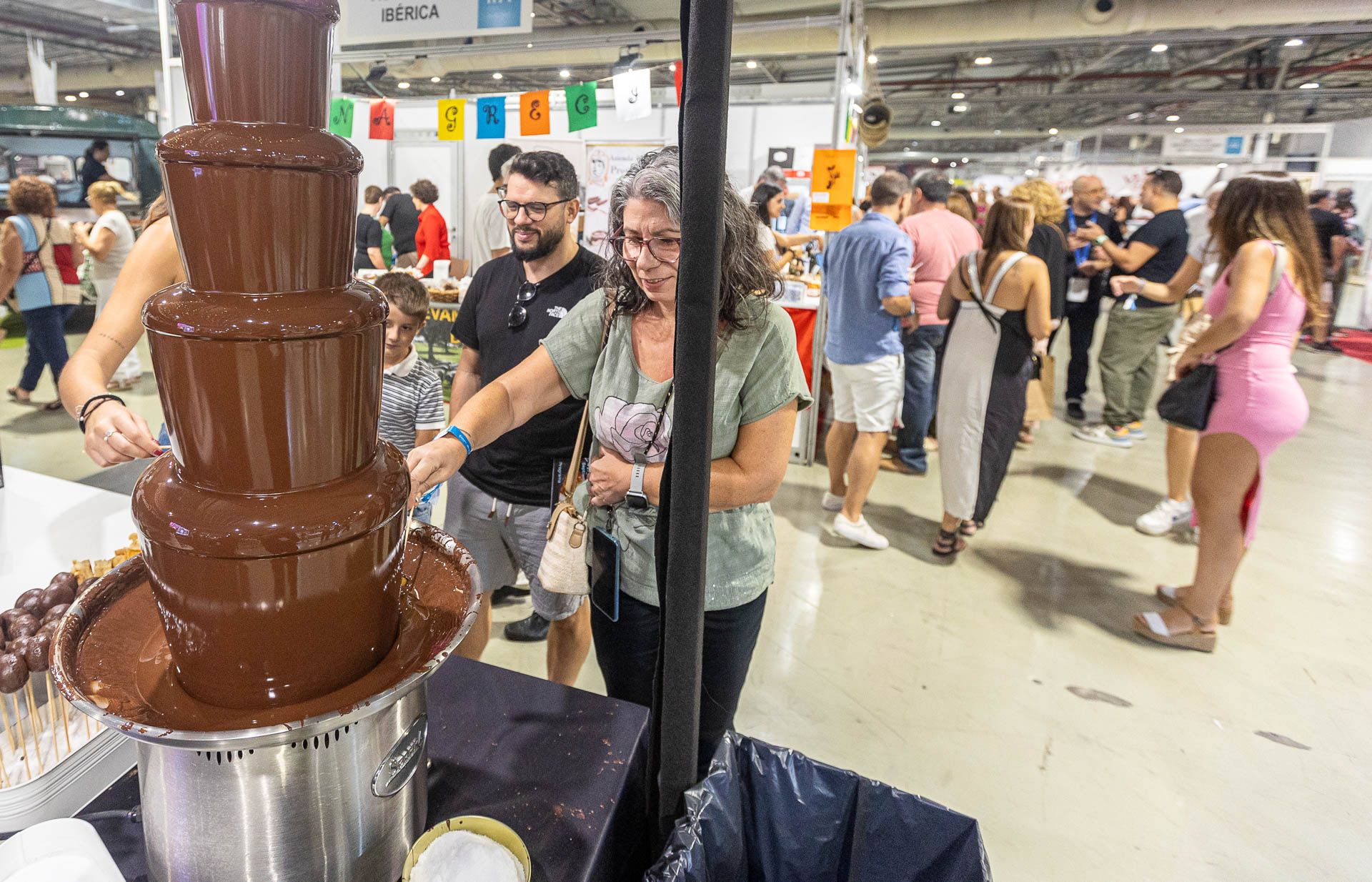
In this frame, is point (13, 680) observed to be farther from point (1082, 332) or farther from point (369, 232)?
point (1082, 332)

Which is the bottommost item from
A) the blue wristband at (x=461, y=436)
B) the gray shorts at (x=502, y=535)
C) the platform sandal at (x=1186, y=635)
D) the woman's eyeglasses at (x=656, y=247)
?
the platform sandal at (x=1186, y=635)

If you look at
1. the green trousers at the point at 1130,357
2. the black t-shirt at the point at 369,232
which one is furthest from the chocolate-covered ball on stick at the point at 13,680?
the black t-shirt at the point at 369,232

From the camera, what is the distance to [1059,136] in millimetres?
19172

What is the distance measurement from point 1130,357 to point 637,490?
192 inches

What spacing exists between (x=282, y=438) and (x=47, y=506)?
5.20ft

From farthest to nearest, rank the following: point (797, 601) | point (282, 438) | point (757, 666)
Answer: point (797, 601)
point (757, 666)
point (282, 438)

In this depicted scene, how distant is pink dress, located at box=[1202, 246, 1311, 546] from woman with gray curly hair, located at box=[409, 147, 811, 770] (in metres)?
2.00

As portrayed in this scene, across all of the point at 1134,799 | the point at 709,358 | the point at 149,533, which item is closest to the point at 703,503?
the point at 709,358

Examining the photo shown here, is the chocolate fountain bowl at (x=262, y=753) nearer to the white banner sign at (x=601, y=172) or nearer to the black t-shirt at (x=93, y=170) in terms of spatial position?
the white banner sign at (x=601, y=172)

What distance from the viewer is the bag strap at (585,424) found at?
145cm

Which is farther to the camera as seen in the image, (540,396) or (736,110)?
(736,110)

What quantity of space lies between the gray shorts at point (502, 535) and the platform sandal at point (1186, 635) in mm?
2255

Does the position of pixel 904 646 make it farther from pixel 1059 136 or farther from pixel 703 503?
pixel 1059 136

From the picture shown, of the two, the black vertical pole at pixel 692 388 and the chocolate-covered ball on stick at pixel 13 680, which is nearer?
the black vertical pole at pixel 692 388
